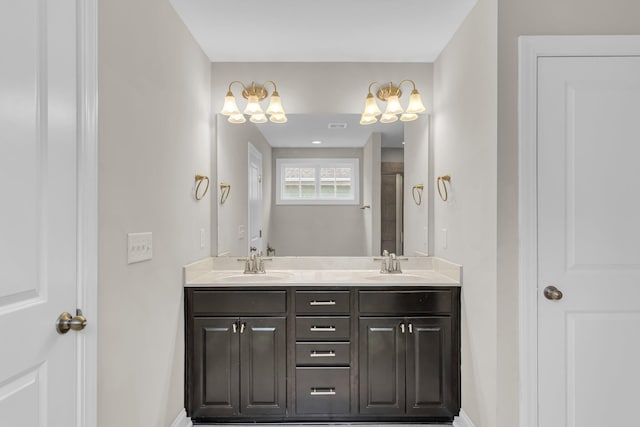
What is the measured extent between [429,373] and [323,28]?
2141 millimetres

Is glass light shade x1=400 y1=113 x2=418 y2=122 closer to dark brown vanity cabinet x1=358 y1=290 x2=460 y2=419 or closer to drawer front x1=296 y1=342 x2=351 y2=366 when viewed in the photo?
dark brown vanity cabinet x1=358 y1=290 x2=460 y2=419

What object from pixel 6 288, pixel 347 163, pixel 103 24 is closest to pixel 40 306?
pixel 6 288

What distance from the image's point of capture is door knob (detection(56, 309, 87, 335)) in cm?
125

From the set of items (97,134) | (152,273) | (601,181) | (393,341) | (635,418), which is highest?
(97,134)

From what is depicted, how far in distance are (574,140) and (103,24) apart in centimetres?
204

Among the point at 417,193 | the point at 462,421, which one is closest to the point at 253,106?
the point at 417,193

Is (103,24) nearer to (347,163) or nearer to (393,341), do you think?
(347,163)

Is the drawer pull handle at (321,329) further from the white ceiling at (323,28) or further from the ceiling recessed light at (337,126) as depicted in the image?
the white ceiling at (323,28)

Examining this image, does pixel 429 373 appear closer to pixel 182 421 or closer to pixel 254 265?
pixel 254 265

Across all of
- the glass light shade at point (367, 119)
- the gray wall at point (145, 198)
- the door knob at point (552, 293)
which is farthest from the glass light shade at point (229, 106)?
the door knob at point (552, 293)

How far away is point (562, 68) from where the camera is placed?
1804 mm

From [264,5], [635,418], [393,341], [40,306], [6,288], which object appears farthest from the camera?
[393,341]

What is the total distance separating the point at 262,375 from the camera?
7.55ft

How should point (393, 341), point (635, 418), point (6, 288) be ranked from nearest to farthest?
point (6, 288), point (635, 418), point (393, 341)
